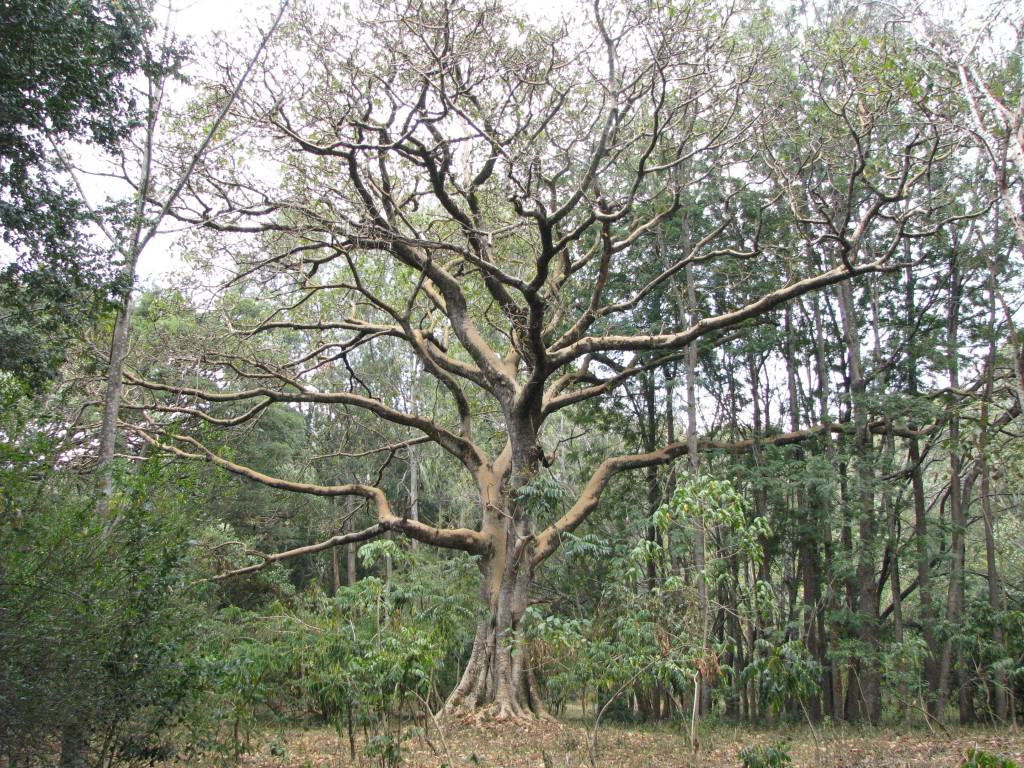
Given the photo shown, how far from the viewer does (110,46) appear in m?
7.28

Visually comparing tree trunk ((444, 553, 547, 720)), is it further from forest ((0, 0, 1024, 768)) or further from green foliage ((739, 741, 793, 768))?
green foliage ((739, 741, 793, 768))

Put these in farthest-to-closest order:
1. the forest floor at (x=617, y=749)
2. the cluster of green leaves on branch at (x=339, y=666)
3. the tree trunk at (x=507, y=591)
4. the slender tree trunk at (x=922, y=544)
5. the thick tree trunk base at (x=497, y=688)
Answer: the slender tree trunk at (x=922, y=544), the tree trunk at (x=507, y=591), the thick tree trunk base at (x=497, y=688), the forest floor at (x=617, y=749), the cluster of green leaves on branch at (x=339, y=666)

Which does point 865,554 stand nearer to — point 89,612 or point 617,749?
point 617,749

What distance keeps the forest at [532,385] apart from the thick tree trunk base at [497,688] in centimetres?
7

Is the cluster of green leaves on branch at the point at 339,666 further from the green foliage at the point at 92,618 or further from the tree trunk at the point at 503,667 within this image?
the tree trunk at the point at 503,667

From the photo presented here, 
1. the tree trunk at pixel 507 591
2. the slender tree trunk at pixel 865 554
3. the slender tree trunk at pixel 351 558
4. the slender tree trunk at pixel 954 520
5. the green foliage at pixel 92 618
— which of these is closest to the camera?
the green foliage at pixel 92 618

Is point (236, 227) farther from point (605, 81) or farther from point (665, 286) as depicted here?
point (665, 286)

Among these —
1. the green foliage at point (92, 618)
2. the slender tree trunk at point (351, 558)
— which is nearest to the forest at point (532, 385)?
the green foliage at point (92, 618)

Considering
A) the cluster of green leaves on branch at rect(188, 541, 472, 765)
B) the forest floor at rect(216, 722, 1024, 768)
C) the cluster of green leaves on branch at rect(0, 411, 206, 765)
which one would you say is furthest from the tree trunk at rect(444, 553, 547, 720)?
the cluster of green leaves on branch at rect(0, 411, 206, 765)

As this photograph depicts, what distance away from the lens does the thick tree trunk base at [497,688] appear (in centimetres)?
1100

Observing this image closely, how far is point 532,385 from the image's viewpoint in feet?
34.6

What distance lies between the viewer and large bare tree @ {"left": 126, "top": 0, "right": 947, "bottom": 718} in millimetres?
8891

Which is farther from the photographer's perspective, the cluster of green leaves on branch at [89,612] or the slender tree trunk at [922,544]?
the slender tree trunk at [922,544]

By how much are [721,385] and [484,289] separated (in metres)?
5.64
